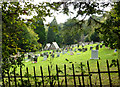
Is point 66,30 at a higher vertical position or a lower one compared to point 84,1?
lower

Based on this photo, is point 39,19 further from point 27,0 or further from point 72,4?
point 72,4

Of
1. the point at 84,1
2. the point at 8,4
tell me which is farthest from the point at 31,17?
the point at 84,1

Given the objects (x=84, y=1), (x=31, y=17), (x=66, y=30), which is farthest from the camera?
(x=66, y=30)

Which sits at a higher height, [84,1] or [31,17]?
[84,1]

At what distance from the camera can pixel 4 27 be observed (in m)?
2.62

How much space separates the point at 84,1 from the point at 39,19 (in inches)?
38.3

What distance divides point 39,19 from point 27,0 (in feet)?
1.52

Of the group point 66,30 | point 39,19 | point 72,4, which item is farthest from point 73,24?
point 39,19

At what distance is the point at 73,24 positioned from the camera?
286 cm

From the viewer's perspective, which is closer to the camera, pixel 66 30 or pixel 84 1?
pixel 84 1

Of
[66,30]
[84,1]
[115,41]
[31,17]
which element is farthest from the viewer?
[66,30]

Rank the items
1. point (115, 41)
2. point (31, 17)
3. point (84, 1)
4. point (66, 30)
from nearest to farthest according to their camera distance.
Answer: point (115, 41) → point (84, 1) → point (31, 17) → point (66, 30)

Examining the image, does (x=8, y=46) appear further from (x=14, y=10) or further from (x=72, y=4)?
(x=72, y=4)

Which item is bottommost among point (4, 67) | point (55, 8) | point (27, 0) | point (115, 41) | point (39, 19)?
point (4, 67)
